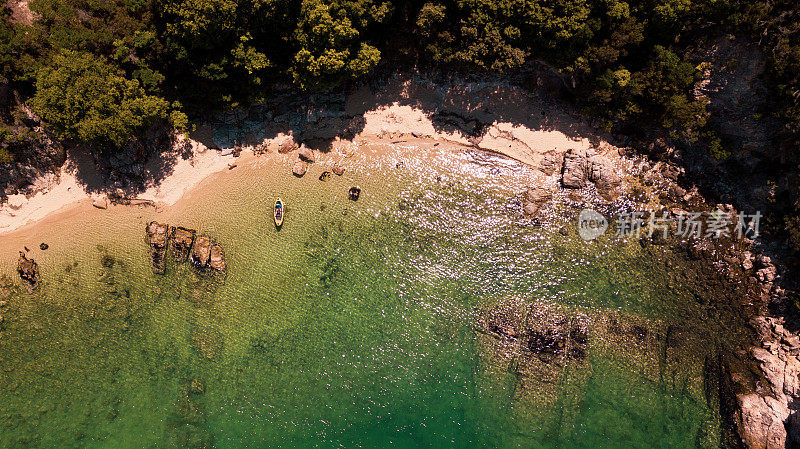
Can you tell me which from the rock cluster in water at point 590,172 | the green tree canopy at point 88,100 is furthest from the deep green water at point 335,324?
the green tree canopy at point 88,100

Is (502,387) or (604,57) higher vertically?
(604,57)

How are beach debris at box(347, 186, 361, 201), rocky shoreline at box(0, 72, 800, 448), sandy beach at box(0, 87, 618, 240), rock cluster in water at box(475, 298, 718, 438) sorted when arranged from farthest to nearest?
beach debris at box(347, 186, 361, 201), sandy beach at box(0, 87, 618, 240), rock cluster in water at box(475, 298, 718, 438), rocky shoreline at box(0, 72, 800, 448)

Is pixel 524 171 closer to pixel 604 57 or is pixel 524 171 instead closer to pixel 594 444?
pixel 604 57

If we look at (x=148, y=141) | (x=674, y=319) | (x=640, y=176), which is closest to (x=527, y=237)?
(x=640, y=176)

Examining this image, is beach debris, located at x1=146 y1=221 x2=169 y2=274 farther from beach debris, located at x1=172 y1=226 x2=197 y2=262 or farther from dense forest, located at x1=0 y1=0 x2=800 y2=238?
dense forest, located at x1=0 y1=0 x2=800 y2=238

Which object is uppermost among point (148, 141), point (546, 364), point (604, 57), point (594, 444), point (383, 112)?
point (604, 57)

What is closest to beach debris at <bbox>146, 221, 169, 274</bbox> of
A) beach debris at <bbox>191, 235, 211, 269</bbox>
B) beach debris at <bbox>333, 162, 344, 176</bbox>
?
beach debris at <bbox>191, 235, 211, 269</bbox>

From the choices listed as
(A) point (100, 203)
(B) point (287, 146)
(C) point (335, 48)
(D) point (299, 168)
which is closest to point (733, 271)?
(C) point (335, 48)
